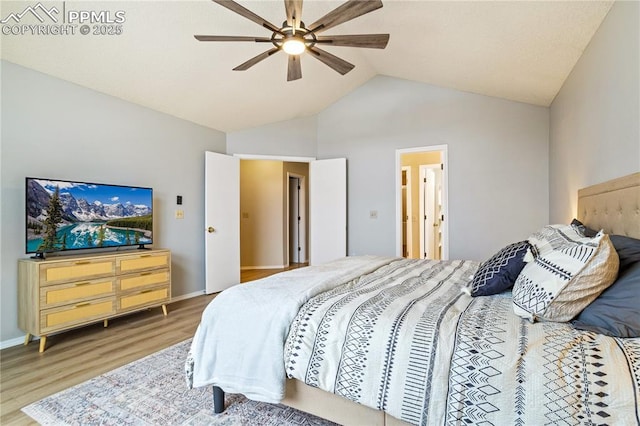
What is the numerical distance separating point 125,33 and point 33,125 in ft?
3.98

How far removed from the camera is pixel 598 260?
3.86 ft

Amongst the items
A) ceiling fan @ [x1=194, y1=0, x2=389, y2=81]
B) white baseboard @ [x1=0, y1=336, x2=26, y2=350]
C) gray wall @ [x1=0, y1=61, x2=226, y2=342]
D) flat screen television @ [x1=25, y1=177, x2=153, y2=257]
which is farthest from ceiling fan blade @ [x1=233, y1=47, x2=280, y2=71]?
white baseboard @ [x1=0, y1=336, x2=26, y2=350]

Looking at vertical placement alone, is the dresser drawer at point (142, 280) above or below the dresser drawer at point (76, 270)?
below

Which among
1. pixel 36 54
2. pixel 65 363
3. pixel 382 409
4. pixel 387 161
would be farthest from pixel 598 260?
pixel 36 54

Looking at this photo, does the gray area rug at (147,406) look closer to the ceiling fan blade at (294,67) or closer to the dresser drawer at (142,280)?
the dresser drawer at (142,280)

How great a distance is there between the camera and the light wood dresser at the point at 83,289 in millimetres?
2537

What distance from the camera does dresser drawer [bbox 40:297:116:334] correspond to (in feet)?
8.39

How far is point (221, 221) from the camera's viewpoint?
4.57m

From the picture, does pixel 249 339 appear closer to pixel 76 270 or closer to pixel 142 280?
pixel 76 270

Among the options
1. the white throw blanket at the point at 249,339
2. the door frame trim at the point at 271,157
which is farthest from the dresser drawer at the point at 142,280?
the door frame trim at the point at 271,157

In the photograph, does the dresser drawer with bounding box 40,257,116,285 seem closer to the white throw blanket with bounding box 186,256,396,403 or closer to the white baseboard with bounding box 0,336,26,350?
the white baseboard with bounding box 0,336,26,350

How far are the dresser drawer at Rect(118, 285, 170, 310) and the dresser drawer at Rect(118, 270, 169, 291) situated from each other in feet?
0.22

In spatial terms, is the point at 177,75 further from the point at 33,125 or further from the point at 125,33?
the point at 33,125

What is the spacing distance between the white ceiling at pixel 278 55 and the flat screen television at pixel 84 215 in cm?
108
